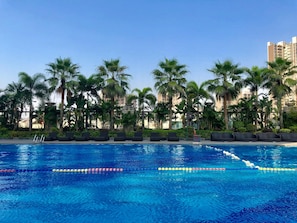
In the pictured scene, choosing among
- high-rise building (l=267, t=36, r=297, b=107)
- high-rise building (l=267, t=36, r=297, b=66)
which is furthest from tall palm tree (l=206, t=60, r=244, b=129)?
high-rise building (l=267, t=36, r=297, b=66)

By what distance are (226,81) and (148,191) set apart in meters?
18.7

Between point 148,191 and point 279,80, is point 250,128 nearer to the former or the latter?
point 279,80

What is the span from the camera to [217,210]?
232 inches

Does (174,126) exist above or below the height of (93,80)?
below

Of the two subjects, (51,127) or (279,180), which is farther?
(51,127)

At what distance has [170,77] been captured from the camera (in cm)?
2497

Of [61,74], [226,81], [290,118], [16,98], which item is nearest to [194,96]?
[226,81]

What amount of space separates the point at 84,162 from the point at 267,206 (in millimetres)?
7794

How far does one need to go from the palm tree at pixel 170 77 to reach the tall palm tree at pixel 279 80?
746 cm

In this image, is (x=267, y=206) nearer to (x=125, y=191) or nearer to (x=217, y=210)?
(x=217, y=210)

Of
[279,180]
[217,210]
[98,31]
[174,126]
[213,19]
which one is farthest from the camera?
[174,126]

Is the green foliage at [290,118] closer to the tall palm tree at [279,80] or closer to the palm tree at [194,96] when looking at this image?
the tall palm tree at [279,80]

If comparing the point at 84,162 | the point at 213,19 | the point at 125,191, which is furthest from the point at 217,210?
the point at 213,19

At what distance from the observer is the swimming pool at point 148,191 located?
5.56 metres
